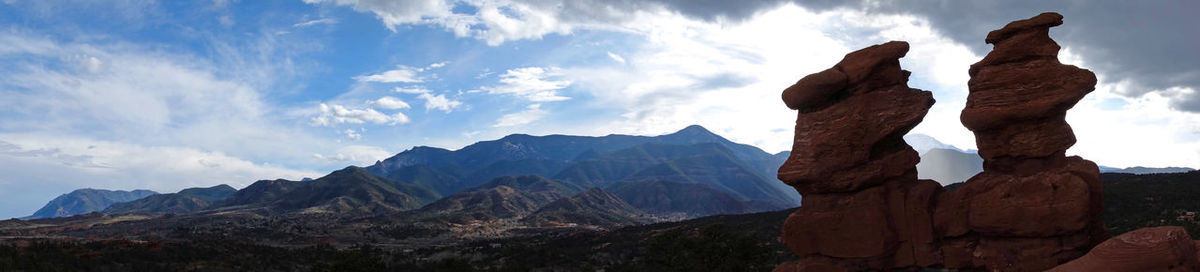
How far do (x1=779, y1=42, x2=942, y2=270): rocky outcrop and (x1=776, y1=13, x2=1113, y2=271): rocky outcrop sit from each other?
0.12 feet

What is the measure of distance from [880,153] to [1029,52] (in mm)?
5371

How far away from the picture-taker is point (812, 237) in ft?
66.4

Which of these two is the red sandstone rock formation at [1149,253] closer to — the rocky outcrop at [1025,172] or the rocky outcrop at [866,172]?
the rocky outcrop at [1025,172]

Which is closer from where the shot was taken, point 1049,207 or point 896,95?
point 1049,207

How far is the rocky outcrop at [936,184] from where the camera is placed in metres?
17.5

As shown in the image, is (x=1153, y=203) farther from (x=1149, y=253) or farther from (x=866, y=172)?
(x=1149, y=253)

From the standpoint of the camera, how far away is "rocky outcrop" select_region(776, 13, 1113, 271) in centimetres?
1747

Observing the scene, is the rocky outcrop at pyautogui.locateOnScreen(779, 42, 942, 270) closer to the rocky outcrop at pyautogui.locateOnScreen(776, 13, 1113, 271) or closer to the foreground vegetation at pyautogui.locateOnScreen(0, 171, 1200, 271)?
the rocky outcrop at pyautogui.locateOnScreen(776, 13, 1113, 271)

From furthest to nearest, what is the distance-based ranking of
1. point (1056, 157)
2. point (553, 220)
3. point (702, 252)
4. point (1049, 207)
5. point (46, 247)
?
point (553, 220) → point (46, 247) → point (702, 252) → point (1056, 157) → point (1049, 207)

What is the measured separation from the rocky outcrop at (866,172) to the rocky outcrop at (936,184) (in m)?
0.04

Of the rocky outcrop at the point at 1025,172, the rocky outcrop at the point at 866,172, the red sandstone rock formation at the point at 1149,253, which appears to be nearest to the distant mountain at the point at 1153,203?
the rocky outcrop at the point at 1025,172

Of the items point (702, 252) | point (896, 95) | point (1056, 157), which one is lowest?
point (702, 252)

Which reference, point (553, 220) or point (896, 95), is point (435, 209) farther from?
point (896, 95)

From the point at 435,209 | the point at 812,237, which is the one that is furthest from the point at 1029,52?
the point at 435,209
